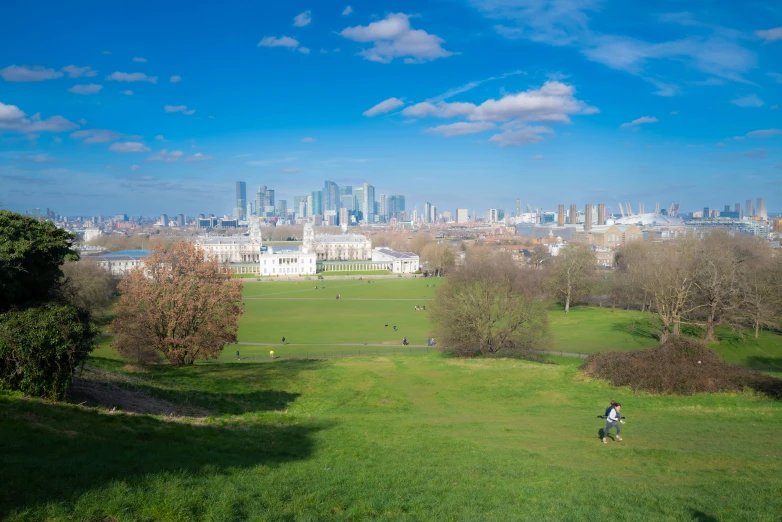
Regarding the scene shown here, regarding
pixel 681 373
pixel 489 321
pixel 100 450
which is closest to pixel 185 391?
pixel 100 450

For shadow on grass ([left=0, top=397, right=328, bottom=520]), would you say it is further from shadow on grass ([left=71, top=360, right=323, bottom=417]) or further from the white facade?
the white facade

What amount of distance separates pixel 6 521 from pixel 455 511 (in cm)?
572

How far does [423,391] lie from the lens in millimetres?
21094

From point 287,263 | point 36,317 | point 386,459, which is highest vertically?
point 36,317

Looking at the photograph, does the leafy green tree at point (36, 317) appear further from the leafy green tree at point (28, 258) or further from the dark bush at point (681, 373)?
the dark bush at point (681, 373)

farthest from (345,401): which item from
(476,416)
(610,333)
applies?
(610,333)

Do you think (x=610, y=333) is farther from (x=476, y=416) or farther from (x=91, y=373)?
(x=91, y=373)

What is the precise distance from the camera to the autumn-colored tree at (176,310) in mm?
24094

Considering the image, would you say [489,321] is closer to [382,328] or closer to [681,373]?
[681,373]

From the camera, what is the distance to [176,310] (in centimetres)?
2412

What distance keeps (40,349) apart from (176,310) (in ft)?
40.2

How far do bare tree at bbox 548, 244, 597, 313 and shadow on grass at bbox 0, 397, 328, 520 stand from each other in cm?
5411

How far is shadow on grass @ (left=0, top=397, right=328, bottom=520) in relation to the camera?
22.1 feet

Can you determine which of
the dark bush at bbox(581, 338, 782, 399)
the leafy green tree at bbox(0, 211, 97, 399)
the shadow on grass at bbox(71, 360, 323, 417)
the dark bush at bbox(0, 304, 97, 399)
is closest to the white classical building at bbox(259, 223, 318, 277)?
the shadow on grass at bbox(71, 360, 323, 417)
